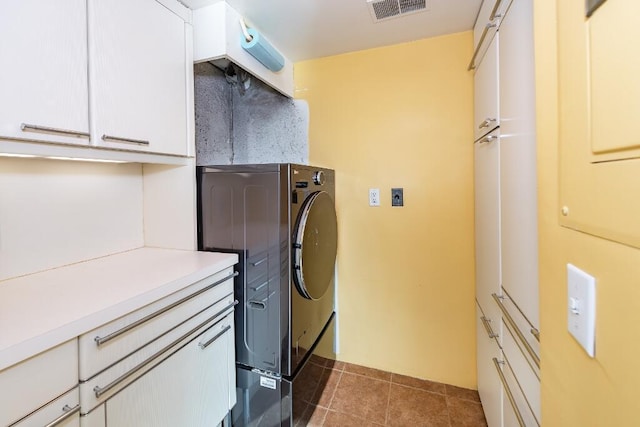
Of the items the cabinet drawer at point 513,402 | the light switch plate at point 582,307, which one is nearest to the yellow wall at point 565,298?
the light switch plate at point 582,307

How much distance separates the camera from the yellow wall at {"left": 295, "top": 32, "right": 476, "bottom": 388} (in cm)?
198

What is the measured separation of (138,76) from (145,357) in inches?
49.5

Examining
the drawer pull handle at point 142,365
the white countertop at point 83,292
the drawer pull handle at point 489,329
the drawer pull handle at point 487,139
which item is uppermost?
the drawer pull handle at point 487,139

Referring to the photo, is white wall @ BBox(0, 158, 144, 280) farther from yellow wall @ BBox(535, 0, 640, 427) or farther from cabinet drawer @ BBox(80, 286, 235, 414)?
yellow wall @ BBox(535, 0, 640, 427)

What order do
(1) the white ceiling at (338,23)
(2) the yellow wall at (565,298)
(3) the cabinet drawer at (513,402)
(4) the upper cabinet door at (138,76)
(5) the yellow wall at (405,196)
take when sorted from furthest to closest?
(5) the yellow wall at (405,196) → (1) the white ceiling at (338,23) → (4) the upper cabinet door at (138,76) → (3) the cabinet drawer at (513,402) → (2) the yellow wall at (565,298)

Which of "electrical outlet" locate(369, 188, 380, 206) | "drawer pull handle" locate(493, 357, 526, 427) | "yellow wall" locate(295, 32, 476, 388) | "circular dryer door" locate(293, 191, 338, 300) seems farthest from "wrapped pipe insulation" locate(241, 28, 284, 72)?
"drawer pull handle" locate(493, 357, 526, 427)

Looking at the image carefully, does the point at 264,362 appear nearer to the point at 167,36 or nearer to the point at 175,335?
the point at 175,335

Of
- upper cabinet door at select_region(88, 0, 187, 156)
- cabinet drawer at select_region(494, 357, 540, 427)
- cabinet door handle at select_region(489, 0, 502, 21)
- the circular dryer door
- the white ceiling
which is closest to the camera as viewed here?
cabinet drawer at select_region(494, 357, 540, 427)

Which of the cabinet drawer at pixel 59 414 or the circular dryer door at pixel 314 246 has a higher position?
the circular dryer door at pixel 314 246

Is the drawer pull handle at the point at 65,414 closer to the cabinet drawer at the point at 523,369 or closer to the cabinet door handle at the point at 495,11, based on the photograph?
the cabinet drawer at the point at 523,369

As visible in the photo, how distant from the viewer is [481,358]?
1.83m

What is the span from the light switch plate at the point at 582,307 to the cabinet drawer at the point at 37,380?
1301 millimetres

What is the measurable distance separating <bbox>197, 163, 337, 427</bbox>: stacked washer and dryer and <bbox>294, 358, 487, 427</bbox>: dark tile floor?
12 cm

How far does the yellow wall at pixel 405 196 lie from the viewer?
1.98m
